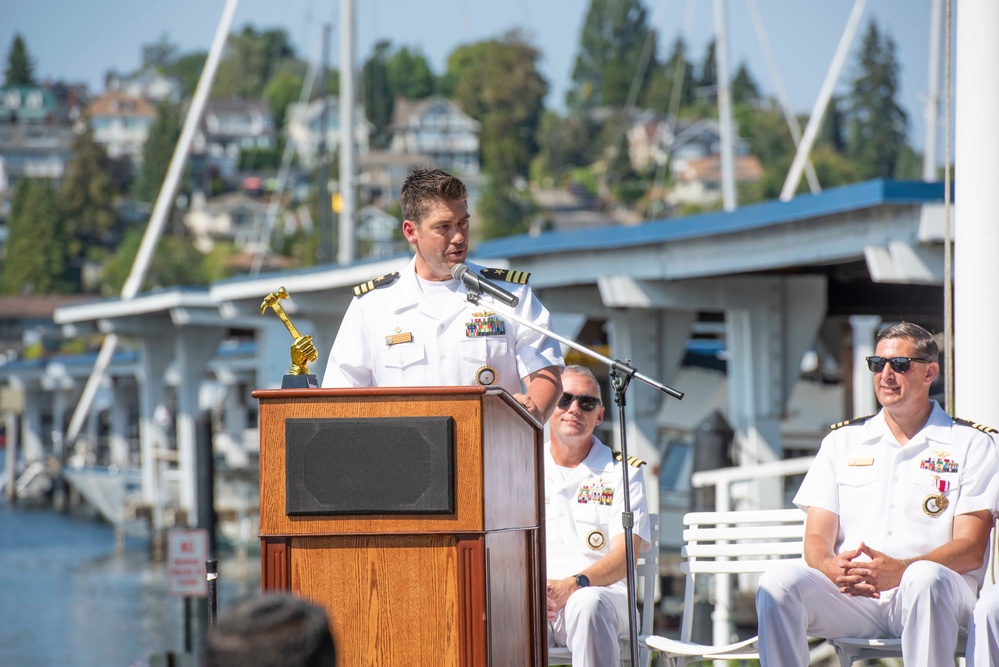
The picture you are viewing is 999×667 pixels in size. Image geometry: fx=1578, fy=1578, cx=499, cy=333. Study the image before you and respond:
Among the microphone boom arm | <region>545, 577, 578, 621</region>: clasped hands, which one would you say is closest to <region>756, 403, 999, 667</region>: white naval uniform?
<region>545, 577, 578, 621</region>: clasped hands

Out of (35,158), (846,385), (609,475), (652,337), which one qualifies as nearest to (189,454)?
(846,385)

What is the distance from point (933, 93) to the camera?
2627 cm

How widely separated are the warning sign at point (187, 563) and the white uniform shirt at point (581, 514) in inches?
422

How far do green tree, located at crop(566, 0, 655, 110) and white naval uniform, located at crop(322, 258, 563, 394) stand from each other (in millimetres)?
147299

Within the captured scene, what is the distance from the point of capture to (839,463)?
19.9 feet

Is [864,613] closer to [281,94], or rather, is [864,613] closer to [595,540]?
[595,540]

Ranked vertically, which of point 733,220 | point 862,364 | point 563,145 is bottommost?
point 862,364

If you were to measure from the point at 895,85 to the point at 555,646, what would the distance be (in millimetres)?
131164

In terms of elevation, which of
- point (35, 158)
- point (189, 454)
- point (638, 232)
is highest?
point (35, 158)

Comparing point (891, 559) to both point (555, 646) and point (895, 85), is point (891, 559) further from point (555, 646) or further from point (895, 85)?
point (895, 85)

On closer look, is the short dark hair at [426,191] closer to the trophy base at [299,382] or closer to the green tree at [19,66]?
the trophy base at [299,382]

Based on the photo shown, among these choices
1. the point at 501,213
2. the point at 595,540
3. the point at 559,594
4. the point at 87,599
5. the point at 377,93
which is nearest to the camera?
the point at 559,594

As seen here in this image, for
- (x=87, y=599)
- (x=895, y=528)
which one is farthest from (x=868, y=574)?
(x=87, y=599)

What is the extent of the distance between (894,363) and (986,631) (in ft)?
3.63
